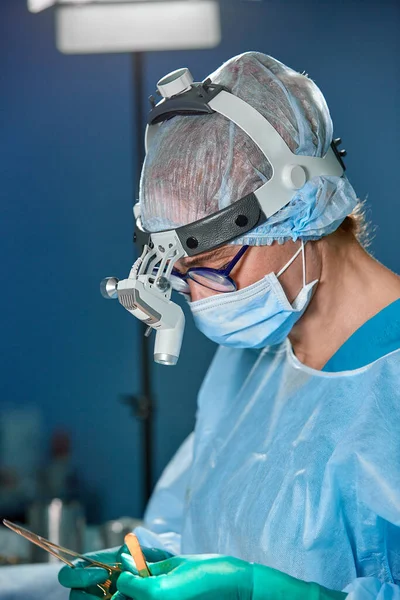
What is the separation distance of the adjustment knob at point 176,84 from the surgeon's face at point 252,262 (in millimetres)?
284

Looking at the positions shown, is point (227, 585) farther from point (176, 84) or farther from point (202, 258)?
point (176, 84)

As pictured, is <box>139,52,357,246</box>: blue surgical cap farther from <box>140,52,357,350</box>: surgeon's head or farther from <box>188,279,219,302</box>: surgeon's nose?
<box>188,279,219,302</box>: surgeon's nose

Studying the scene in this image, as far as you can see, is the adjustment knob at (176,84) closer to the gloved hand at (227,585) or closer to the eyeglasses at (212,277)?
the eyeglasses at (212,277)

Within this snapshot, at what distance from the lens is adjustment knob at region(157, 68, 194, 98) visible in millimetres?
1391

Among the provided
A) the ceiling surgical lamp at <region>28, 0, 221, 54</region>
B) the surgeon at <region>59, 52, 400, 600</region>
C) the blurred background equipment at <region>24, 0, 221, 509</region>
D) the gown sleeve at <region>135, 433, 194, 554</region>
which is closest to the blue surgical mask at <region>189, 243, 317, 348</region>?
the surgeon at <region>59, 52, 400, 600</region>

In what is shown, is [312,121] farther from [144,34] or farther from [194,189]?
[144,34]

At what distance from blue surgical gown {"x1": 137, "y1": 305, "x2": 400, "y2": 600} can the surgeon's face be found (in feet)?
0.59

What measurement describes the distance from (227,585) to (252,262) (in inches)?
20.6

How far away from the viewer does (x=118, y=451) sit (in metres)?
3.21

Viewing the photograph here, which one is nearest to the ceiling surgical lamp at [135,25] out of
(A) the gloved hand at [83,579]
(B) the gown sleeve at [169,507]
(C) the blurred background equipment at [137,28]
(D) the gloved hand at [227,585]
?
(C) the blurred background equipment at [137,28]

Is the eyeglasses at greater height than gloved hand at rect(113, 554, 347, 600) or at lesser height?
greater

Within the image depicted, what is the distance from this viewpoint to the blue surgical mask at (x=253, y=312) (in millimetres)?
1384

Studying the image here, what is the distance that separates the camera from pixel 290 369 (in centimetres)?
158

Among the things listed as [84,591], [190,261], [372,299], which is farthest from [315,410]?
[84,591]
